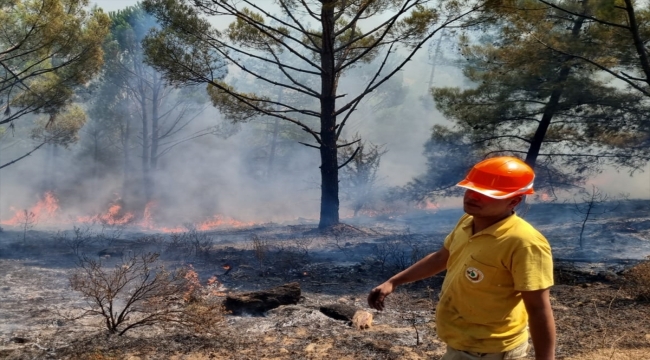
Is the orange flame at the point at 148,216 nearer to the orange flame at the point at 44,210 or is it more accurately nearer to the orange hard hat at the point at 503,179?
the orange flame at the point at 44,210

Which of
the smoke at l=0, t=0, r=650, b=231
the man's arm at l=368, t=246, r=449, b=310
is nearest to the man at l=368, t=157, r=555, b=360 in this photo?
the man's arm at l=368, t=246, r=449, b=310

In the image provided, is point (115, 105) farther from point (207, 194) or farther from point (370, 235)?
point (370, 235)

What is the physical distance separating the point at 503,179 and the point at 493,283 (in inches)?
18.3

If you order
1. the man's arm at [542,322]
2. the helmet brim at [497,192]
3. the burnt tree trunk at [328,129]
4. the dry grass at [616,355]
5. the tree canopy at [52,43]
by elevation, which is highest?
the tree canopy at [52,43]

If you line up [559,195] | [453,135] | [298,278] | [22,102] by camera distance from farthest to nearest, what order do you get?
[559,195] < [453,135] < [22,102] < [298,278]

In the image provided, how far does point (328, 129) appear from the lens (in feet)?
38.3

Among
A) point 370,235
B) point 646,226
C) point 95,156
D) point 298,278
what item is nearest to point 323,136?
point 370,235

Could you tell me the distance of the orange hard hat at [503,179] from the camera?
230 cm

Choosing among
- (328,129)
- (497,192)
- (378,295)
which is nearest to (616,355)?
(378,295)

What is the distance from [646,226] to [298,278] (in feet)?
30.5

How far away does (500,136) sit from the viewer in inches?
557

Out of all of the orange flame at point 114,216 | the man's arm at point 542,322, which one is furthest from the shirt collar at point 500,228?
the orange flame at point 114,216

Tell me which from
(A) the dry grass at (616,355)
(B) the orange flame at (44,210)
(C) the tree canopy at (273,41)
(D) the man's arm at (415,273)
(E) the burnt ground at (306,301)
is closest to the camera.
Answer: (D) the man's arm at (415,273)

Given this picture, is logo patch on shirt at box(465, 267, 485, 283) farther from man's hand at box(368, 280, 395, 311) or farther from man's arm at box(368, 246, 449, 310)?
man's hand at box(368, 280, 395, 311)
